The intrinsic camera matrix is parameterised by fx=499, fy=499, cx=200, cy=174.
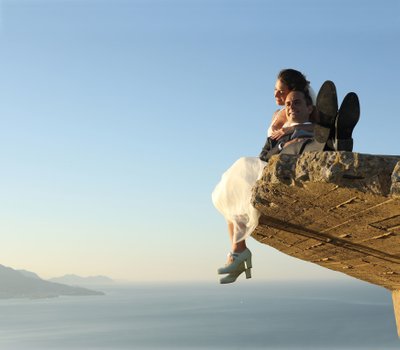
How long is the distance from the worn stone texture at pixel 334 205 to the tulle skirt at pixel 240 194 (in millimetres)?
113

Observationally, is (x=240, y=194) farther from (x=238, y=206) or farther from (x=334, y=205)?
(x=334, y=205)

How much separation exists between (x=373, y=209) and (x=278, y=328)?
632 ft

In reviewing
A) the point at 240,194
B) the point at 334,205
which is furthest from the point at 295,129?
the point at 334,205

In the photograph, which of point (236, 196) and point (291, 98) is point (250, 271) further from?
point (291, 98)

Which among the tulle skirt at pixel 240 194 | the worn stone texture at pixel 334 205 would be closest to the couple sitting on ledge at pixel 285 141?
the tulle skirt at pixel 240 194

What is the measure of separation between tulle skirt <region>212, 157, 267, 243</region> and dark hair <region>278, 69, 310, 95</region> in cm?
80

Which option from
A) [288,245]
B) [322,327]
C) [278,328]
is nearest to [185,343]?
[278,328]

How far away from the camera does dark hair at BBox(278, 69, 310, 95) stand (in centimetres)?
377

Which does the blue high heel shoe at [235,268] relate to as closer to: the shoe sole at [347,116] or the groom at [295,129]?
the groom at [295,129]

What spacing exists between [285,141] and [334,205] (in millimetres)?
852

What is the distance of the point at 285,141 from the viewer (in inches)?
131

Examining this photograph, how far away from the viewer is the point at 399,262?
3.63m

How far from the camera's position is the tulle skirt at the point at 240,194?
10.4 feet

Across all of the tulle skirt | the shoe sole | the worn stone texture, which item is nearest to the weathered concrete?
the worn stone texture
